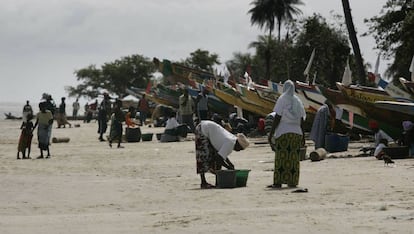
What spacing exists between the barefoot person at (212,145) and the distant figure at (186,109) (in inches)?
557

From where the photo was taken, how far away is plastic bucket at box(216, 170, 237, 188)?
11.0 m

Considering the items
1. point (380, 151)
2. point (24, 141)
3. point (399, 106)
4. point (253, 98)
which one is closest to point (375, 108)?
point (399, 106)

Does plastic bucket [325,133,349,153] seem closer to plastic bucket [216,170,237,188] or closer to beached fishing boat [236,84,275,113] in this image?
plastic bucket [216,170,237,188]

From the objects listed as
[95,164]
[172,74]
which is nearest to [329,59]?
[172,74]

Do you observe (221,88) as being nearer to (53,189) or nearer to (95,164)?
(95,164)

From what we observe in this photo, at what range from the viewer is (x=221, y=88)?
31.2m

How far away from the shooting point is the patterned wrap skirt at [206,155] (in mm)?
11523

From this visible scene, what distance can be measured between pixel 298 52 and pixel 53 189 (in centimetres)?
3791

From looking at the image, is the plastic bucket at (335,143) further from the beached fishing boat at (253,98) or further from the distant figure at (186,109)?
the distant figure at (186,109)

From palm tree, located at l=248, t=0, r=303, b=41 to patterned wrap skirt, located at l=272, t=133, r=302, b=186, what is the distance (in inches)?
2005

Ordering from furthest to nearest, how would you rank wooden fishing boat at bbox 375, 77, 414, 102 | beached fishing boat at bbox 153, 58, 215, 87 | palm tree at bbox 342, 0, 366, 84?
1. beached fishing boat at bbox 153, 58, 215, 87
2. palm tree at bbox 342, 0, 366, 84
3. wooden fishing boat at bbox 375, 77, 414, 102

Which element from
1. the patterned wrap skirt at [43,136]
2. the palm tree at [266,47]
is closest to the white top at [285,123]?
the patterned wrap skirt at [43,136]

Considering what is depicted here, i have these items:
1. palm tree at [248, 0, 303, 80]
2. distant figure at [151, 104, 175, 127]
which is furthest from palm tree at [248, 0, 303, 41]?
distant figure at [151, 104, 175, 127]

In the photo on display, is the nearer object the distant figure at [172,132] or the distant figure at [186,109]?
the distant figure at [172,132]
